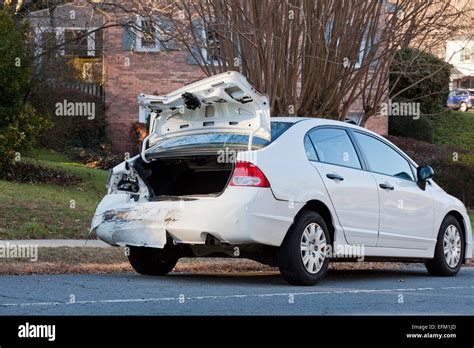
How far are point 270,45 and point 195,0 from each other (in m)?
1.84

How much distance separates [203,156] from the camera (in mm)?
9961

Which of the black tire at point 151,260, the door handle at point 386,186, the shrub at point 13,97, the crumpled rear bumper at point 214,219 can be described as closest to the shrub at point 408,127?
the shrub at point 13,97

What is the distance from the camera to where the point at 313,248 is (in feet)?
32.0

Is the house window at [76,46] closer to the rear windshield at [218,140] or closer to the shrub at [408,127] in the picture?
the shrub at [408,127]

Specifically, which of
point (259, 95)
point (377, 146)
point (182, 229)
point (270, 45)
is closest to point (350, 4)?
point (270, 45)

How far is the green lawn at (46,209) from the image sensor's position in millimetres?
14727

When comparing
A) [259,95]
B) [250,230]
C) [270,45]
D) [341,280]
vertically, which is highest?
[270,45]

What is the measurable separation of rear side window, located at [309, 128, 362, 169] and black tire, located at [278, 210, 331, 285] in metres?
0.84

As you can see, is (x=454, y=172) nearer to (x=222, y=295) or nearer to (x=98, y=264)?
(x=98, y=264)

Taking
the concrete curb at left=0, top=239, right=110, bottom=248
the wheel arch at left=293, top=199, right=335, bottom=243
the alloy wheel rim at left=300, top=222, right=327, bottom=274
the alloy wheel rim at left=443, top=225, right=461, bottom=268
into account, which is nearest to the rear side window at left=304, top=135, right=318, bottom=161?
the wheel arch at left=293, top=199, right=335, bottom=243

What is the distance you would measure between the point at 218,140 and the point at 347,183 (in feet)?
4.84

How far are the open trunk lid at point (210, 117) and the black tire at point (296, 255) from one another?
0.87m

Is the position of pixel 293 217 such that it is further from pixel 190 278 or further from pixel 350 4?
pixel 350 4
